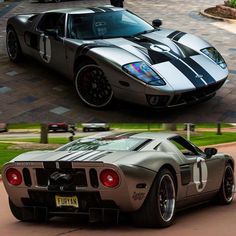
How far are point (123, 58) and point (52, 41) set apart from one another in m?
1.63

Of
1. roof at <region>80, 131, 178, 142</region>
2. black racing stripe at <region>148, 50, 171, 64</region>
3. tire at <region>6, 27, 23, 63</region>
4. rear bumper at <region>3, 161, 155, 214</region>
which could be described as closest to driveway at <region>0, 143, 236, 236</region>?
Answer: rear bumper at <region>3, 161, 155, 214</region>

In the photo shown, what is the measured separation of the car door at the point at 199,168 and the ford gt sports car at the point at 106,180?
3 centimetres

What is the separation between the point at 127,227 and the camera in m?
5.38

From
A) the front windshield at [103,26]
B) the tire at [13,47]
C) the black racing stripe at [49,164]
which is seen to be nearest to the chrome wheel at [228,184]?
the front windshield at [103,26]

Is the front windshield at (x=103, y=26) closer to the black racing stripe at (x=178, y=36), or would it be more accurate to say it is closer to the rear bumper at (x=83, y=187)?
the black racing stripe at (x=178, y=36)

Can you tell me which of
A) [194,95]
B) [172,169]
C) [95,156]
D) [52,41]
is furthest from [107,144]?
[52,41]

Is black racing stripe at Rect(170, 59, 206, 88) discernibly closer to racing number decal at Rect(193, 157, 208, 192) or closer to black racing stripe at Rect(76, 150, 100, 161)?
racing number decal at Rect(193, 157, 208, 192)

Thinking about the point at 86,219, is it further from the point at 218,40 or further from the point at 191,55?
the point at 218,40

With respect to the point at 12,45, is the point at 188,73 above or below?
above

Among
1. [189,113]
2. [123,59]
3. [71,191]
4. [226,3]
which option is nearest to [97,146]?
[71,191]

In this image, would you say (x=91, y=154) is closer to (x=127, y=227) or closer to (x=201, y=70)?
(x=127, y=227)

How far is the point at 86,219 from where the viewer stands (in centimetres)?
591

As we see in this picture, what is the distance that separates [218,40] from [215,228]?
663cm

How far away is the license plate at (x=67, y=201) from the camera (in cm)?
522
